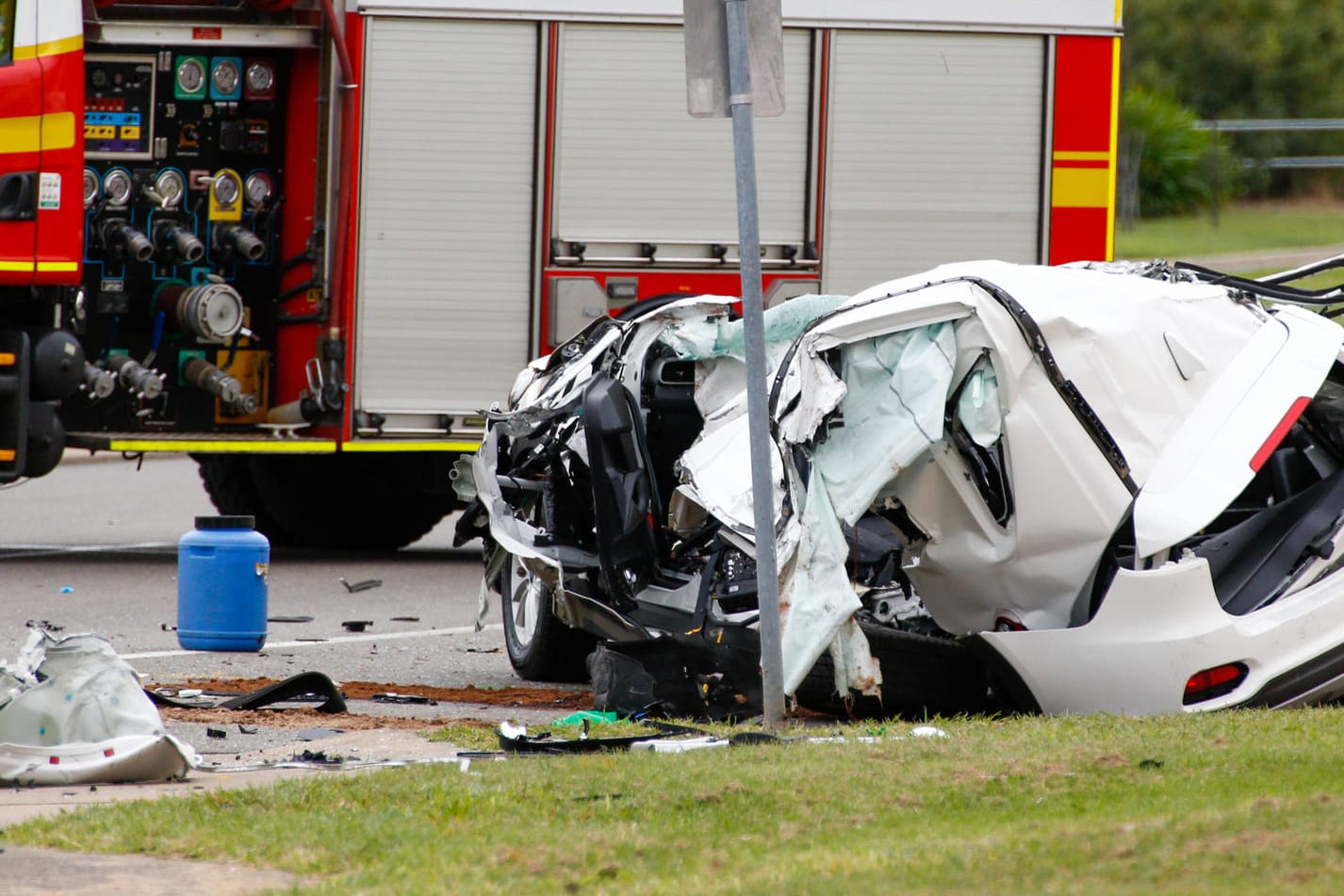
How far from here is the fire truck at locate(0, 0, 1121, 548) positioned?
12.6 m

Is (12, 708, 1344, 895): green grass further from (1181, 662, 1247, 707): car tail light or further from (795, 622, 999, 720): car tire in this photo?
(795, 622, 999, 720): car tire

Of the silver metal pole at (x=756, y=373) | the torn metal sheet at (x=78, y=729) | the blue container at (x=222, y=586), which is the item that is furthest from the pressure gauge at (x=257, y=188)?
the torn metal sheet at (x=78, y=729)

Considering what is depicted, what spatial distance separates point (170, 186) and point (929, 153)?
15.0 ft

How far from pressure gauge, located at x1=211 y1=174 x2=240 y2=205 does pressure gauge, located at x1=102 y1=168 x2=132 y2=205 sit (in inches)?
21.4

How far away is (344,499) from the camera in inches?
555

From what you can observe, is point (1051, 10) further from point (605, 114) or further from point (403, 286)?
point (403, 286)

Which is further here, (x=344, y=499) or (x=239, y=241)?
(x=344, y=499)

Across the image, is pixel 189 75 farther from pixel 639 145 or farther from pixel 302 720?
pixel 302 720

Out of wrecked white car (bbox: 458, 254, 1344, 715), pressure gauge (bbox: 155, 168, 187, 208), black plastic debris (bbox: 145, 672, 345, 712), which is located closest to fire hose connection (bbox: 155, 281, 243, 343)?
pressure gauge (bbox: 155, 168, 187, 208)

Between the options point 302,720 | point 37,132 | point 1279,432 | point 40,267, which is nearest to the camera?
point 1279,432

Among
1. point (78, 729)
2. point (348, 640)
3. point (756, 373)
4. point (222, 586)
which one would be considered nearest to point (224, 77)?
point (348, 640)

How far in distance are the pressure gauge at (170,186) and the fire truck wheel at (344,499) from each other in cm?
185

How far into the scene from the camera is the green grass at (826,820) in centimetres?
460

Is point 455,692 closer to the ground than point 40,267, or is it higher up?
closer to the ground
